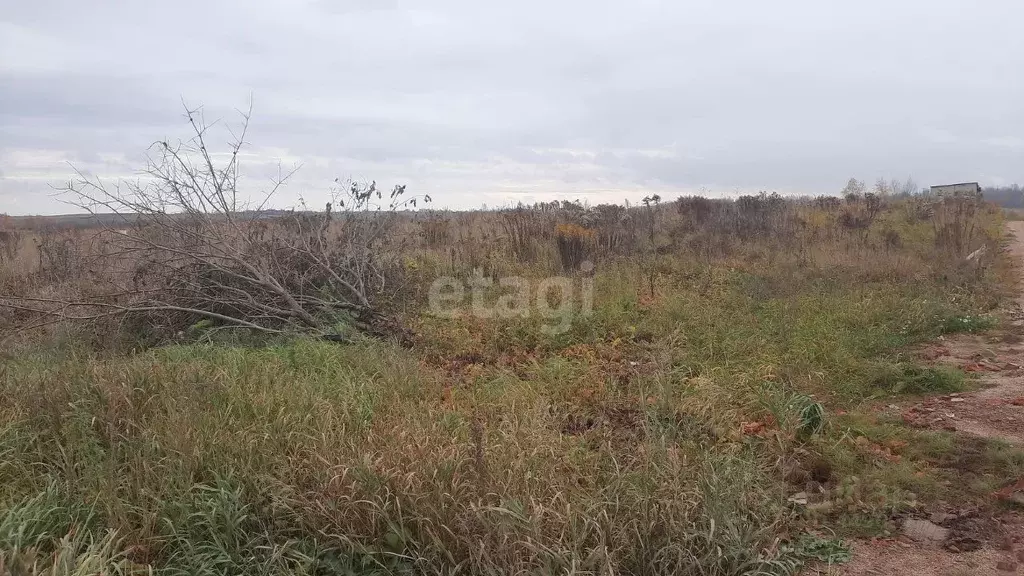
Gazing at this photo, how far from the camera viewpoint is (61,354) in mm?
5184

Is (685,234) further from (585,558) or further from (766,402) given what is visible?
(585,558)

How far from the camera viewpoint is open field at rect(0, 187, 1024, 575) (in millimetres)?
2531

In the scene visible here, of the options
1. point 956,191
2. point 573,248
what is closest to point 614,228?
point 573,248

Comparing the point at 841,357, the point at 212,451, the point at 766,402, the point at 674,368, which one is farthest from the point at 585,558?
the point at 841,357

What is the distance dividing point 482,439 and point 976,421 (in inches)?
145

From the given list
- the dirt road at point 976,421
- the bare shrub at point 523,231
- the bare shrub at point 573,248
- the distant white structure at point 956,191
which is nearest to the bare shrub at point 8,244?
the bare shrub at point 523,231

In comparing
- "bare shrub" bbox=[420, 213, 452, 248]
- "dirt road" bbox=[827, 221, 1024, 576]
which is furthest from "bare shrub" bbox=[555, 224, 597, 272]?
"dirt road" bbox=[827, 221, 1024, 576]

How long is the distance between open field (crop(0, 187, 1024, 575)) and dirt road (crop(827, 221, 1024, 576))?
0.14m

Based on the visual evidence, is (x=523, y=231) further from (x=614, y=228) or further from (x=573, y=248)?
(x=614, y=228)

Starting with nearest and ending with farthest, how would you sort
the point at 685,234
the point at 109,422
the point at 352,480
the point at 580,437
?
the point at 352,480 → the point at 109,422 → the point at 580,437 → the point at 685,234

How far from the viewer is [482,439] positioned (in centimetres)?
290

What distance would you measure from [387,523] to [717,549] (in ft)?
4.51

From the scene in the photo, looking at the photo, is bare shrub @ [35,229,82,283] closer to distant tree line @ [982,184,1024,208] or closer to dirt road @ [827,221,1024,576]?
dirt road @ [827,221,1024,576]

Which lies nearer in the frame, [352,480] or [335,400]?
[352,480]
